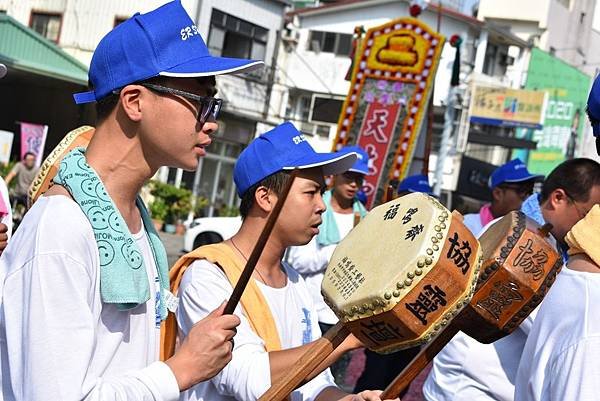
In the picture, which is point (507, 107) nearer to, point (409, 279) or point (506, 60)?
point (506, 60)

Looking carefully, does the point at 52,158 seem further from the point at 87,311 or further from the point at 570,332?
the point at 570,332

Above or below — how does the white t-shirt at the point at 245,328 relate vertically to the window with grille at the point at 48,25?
below

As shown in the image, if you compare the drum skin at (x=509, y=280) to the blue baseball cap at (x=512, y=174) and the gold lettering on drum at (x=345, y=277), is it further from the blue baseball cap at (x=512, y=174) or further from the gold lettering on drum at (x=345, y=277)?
the blue baseball cap at (x=512, y=174)

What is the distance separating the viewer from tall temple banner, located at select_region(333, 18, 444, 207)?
46.8ft

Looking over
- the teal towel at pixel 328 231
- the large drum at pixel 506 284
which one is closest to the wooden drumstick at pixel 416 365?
the large drum at pixel 506 284

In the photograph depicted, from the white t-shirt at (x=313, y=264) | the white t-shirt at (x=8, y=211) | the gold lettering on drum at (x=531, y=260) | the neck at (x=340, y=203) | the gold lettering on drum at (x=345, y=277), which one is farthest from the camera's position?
the neck at (x=340, y=203)

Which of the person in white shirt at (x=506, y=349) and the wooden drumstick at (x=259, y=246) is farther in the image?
the person in white shirt at (x=506, y=349)

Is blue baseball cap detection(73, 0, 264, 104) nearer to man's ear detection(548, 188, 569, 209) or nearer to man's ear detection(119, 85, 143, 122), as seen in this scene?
man's ear detection(119, 85, 143, 122)

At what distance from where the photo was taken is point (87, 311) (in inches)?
79.3

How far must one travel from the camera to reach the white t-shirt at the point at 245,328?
278 cm

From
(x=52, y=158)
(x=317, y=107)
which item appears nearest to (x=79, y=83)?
(x=317, y=107)

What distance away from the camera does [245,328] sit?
116 inches

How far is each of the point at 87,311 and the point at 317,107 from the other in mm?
27763

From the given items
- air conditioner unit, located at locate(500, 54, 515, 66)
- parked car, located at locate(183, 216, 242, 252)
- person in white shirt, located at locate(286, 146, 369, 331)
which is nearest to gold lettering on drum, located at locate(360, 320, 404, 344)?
person in white shirt, located at locate(286, 146, 369, 331)
